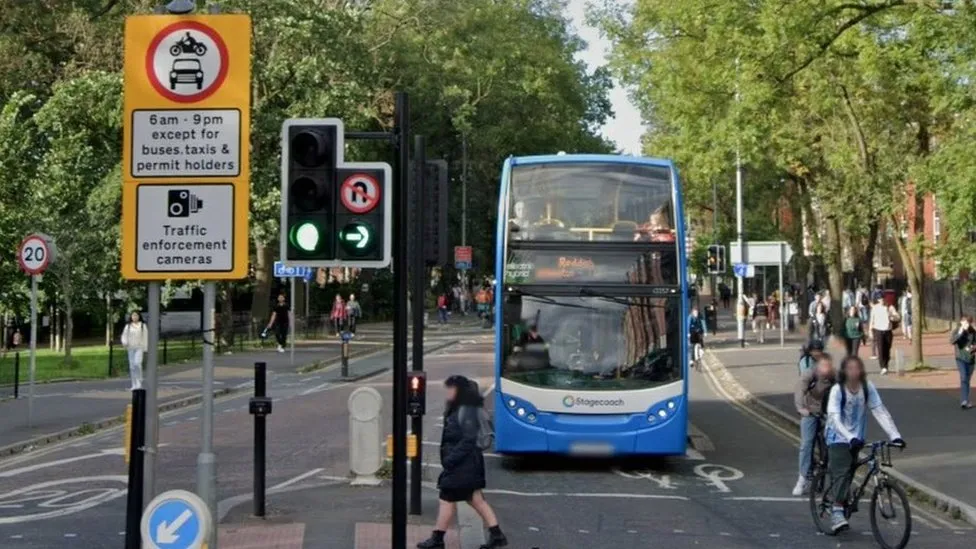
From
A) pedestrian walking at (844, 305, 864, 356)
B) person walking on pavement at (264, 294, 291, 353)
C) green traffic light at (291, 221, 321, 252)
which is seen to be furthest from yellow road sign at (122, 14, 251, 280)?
person walking on pavement at (264, 294, 291, 353)

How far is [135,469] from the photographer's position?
8.05 m

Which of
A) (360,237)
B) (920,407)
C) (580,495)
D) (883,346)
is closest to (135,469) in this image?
(360,237)

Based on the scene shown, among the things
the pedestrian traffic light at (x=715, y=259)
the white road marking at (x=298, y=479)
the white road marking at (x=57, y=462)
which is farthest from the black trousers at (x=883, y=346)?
the white road marking at (x=57, y=462)

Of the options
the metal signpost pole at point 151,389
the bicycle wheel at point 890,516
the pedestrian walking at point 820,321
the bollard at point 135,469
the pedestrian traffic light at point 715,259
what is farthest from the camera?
the pedestrian traffic light at point 715,259

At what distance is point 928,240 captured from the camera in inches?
1268

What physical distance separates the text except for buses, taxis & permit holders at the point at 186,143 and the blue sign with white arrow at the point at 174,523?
2005mm

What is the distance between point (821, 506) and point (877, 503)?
0.90 m

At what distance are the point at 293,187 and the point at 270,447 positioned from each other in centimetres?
1168

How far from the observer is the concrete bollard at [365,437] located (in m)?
16.0

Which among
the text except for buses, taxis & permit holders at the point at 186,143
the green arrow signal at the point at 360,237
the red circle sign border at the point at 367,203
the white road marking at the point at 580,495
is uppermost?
the text except for buses, taxis & permit holders at the point at 186,143

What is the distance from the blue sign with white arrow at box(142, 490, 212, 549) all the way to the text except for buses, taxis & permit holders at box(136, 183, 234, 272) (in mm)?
1461

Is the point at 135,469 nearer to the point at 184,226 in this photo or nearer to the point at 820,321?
the point at 184,226

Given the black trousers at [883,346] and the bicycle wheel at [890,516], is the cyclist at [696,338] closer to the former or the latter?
the black trousers at [883,346]

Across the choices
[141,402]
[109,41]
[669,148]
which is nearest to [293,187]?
[141,402]
